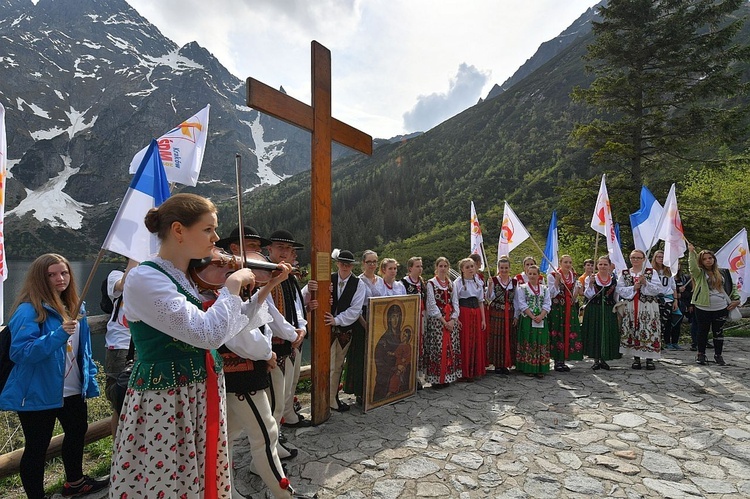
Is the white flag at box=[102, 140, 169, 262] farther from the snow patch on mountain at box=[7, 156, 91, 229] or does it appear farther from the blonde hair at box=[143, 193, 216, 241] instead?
the snow patch on mountain at box=[7, 156, 91, 229]

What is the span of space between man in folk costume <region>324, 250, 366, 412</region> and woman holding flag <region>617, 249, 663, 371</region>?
491 centimetres

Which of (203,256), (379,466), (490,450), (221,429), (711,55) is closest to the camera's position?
(203,256)

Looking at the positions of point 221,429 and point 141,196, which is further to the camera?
point 141,196

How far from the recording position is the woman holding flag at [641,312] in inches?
269

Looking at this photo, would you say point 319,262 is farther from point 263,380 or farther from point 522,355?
point 522,355

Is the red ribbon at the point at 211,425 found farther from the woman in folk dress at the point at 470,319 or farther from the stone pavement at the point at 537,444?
the woman in folk dress at the point at 470,319

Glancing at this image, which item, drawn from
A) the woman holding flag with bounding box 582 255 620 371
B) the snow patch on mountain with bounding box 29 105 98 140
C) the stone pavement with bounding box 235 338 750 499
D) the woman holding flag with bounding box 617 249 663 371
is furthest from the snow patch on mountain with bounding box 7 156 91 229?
the woman holding flag with bounding box 617 249 663 371

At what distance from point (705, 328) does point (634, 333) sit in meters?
1.40

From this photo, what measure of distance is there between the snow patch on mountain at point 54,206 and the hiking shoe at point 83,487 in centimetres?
16821

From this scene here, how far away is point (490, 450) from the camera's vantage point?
391cm

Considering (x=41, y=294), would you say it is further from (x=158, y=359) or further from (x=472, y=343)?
(x=472, y=343)

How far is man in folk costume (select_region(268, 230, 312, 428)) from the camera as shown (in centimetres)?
344

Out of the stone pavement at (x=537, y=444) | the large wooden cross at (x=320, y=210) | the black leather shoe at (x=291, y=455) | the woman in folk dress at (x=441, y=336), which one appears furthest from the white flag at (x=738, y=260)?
the black leather shoe at (x=291, y=455)

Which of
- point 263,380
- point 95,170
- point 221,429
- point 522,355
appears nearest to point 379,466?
point 263,380
